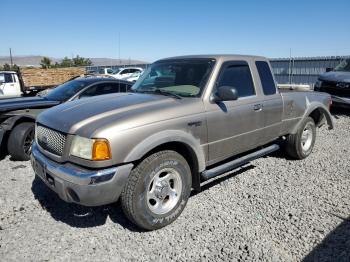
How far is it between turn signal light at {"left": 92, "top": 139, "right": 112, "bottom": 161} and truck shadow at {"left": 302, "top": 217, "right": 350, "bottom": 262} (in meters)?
2.10

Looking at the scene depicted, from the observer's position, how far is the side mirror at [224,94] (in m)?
3.76

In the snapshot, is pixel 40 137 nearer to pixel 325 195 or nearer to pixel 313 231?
pixel 313 231

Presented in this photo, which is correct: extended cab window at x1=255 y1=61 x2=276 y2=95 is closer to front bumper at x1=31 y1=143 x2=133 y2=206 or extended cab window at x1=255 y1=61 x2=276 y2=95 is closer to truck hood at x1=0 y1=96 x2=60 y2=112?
front bumper at x1=31 y1=143 x2=133 y2=206

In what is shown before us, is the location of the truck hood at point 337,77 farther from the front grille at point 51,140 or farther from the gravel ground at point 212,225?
the front grille at point 51,140

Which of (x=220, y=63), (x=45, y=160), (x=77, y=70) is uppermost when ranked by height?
(x=77, y=70)

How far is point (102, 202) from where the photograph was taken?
10.1 ft

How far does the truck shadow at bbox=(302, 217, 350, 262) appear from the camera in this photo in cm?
299

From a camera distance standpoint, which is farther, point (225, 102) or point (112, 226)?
point (225, 102)

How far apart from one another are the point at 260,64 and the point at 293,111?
3.51 ft

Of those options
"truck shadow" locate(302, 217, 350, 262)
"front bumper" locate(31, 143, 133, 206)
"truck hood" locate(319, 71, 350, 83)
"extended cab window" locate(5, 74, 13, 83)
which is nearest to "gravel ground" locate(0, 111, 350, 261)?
"truck shadow" locate(302, 217, 350, 262)

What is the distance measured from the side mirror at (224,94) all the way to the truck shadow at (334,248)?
5.99ft

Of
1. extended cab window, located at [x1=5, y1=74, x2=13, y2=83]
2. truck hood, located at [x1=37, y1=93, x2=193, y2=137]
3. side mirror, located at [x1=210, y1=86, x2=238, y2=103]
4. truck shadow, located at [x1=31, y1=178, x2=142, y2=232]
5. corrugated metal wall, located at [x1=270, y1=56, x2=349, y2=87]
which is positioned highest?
corrugated metal wall, located at [x1=270, y1=56, x2=349, y2=87]

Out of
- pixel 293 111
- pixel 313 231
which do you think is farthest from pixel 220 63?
pixel 313 231

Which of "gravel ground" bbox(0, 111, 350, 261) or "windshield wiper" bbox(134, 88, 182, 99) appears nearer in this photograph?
"gravel ground" bbox(0, 111, 350, 261)
